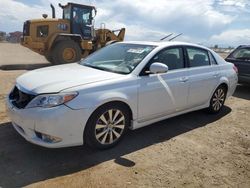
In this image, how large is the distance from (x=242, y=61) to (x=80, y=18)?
777 centimetres

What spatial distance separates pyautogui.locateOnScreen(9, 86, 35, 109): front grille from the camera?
381cm

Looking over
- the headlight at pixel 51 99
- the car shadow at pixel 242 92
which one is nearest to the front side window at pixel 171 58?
the headlight at pixel 51 99

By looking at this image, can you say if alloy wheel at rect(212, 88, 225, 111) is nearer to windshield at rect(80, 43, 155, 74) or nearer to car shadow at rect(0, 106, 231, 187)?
car shadow at rect(0, 106, 231, 187)

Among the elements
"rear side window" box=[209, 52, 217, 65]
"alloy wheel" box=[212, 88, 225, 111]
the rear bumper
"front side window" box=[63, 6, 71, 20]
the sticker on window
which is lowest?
"alloy wheel" box=[212, 88, 225, 111]

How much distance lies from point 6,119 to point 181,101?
10.3 ft

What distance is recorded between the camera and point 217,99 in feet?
20.2

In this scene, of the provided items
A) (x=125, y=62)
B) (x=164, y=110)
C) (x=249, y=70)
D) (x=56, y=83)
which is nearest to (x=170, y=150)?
(x=164, y=110)

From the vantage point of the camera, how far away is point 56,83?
152 inches

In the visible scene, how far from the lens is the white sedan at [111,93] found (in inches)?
144

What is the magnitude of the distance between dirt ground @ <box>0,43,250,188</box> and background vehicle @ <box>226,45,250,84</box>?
12.7 feet

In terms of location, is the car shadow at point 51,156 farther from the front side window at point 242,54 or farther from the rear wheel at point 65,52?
the rear wheel at point 65,52

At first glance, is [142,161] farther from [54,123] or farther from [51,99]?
[51,99]

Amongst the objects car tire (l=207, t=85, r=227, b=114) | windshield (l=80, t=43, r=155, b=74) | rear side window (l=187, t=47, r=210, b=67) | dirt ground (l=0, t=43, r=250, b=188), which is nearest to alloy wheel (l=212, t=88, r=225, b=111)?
car tire (l=207, t=85, r=227, b=114)

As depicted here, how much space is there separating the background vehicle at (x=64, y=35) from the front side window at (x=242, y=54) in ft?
22.4
